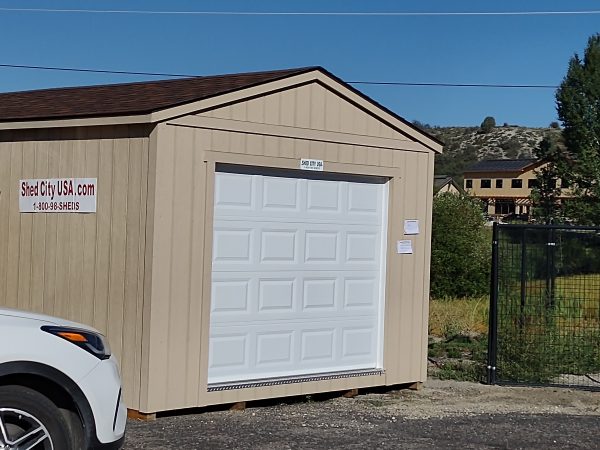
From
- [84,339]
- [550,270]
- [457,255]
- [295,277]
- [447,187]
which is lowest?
[84,339]

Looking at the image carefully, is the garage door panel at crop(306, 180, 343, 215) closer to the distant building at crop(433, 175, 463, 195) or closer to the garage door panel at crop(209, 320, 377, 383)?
A: the garage door panel at crop(209, 320, 377, 383)

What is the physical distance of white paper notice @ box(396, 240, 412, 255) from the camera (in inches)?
434

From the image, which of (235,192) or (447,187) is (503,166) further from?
(235,192)

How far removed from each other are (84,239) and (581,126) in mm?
35900

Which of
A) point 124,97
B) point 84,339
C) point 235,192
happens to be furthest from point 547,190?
point 84,339

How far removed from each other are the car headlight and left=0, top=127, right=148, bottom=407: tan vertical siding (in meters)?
2.88

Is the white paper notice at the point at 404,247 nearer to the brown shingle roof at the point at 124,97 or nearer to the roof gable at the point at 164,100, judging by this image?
the roof gable at the point at 164,100

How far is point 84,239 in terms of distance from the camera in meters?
9.50

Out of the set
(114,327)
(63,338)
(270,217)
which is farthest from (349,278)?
(63,338)

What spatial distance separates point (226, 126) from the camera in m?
9.50

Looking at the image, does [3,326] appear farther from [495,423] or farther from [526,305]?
[526,305]

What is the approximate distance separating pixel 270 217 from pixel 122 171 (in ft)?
5.07

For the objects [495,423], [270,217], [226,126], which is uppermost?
[226,126]

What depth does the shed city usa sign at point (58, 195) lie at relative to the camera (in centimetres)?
949
